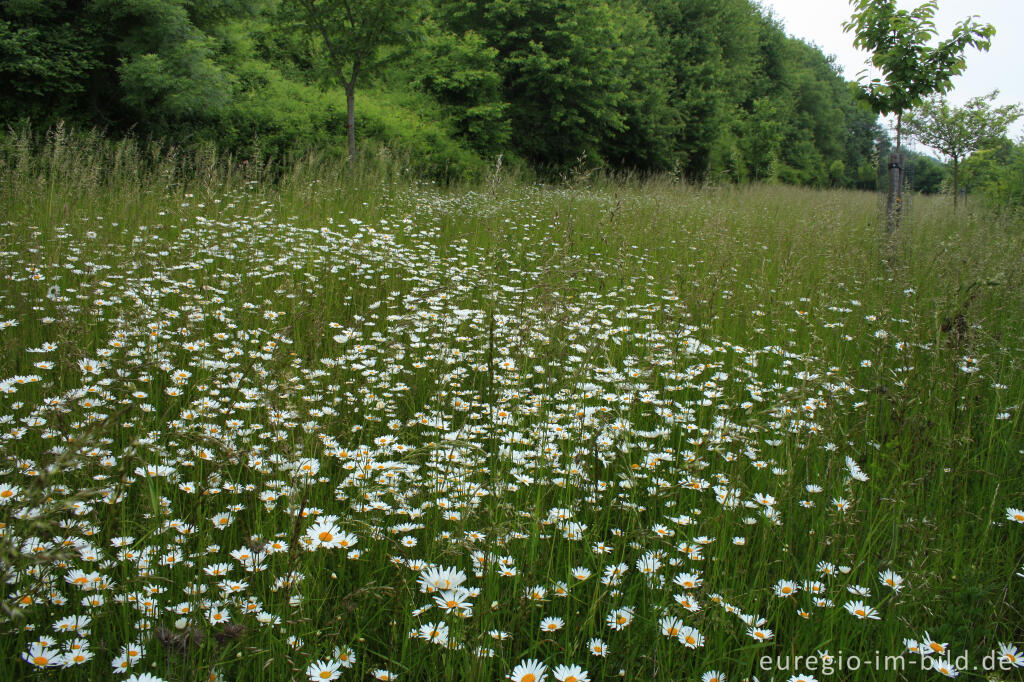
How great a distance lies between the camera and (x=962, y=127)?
16594 mm

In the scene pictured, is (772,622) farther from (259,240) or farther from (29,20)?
(29,20)

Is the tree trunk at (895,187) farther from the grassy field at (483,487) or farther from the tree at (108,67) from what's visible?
the tree at (108,67)

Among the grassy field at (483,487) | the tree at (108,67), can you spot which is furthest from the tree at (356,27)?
the grassy field at (483,487)

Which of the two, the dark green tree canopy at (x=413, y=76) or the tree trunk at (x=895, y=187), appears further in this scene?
the dark green tree canopy at (x=413, y=76)

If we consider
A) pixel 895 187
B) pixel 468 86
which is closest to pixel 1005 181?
pixel 895 187

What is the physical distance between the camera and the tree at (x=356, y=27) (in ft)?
30.9

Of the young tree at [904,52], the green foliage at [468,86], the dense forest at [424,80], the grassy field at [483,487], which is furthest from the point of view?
the green foliage at [468,86]

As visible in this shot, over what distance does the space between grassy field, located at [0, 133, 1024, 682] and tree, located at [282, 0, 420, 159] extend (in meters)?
6.08

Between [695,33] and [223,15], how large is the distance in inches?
883

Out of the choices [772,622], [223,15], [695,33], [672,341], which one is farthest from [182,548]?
[695,33]

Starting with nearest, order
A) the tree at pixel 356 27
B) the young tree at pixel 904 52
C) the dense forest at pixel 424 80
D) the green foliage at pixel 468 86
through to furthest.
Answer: the young tree at pixel 904 52, the dense forest at pixel 424 80, the tree at pixel 356 27, the green foliage at pixel 468 86

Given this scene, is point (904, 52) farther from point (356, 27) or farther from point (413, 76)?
point (413, 76)

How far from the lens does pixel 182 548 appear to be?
6.19 feet

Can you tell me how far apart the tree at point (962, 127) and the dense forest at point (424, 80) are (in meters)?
5.24
